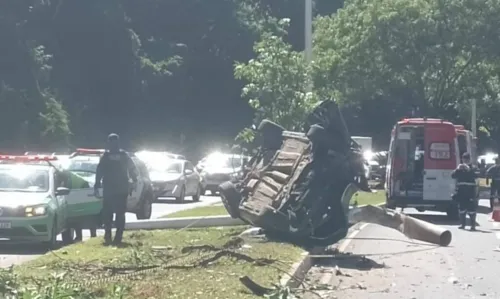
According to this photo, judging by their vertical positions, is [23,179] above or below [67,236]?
above

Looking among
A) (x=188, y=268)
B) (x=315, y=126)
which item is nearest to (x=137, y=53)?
(x=315, y=126)

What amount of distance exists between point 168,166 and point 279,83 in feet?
21.7

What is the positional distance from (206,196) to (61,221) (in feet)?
79.0

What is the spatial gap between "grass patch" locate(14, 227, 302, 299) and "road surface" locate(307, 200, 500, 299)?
72 centimetres

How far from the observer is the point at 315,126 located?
18.0 meters

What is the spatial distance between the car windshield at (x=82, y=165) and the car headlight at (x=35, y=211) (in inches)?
259

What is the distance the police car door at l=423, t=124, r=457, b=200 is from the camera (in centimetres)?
2895

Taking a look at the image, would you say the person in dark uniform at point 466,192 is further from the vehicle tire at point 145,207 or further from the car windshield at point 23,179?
the car windshield at point 23,179

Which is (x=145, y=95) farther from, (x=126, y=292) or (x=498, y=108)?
(x=126, y=292)

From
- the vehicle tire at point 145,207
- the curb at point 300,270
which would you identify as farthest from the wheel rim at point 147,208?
the curb at point 300,270

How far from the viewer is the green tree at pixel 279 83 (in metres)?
30.8

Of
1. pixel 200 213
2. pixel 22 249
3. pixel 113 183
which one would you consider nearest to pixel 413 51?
pixel 200 213

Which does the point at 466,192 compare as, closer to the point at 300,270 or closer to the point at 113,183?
the point at 113,183

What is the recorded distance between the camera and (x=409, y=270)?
649 inches
